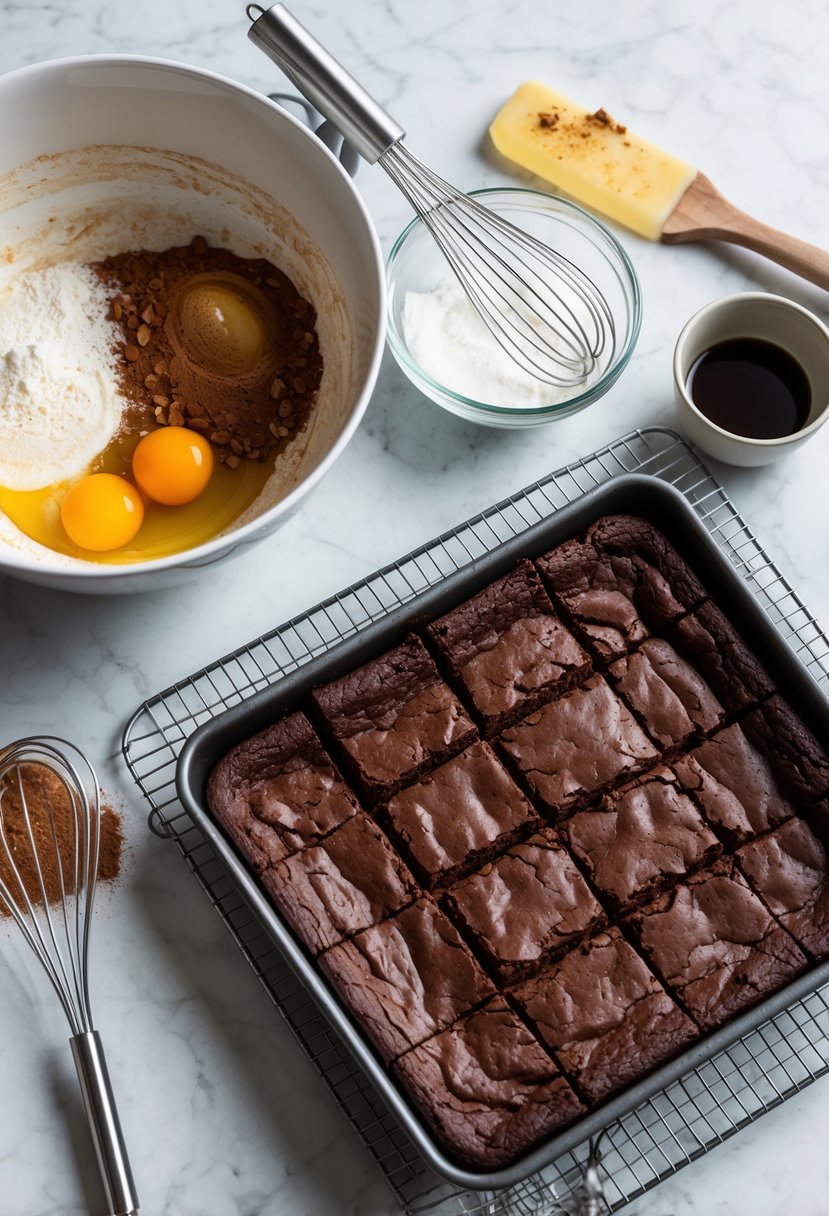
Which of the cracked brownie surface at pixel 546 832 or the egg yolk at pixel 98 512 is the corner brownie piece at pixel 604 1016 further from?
the egg yolk at pixel 98 512

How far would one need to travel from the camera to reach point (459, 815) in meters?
3.09

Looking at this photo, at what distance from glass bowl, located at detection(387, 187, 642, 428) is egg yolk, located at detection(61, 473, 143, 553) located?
898mm

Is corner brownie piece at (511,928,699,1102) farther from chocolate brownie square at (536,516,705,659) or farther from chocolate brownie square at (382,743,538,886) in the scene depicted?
chocolate brownie square at (536,516,705,659)

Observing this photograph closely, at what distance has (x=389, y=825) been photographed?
309 centimetres

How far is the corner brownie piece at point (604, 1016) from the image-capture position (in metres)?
2.90

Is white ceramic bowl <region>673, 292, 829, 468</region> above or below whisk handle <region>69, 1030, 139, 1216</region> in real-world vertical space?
above

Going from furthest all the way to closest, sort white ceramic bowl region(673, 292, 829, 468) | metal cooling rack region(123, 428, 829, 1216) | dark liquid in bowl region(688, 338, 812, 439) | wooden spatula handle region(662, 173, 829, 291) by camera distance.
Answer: wooden spatula handle region(662, 173, 829, 291) < dark liquid in bowl region(688, 338, 812, 439) < white ceramic bowl region(673, 292, 829, 468) < metal cooling rack region(123, 428, 829, 1216)

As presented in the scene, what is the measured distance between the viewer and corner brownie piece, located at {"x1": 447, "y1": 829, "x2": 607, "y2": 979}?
3.01m

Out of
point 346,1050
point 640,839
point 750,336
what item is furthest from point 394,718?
point 750,336

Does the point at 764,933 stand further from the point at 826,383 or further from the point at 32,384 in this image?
the point at 32,384

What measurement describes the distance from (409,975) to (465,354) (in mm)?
1753

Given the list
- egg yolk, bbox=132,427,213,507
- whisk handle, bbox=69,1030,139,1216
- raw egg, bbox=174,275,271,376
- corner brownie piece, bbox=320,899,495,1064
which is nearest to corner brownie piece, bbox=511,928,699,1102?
corner brownie piece, bbox=320,899,495,1064

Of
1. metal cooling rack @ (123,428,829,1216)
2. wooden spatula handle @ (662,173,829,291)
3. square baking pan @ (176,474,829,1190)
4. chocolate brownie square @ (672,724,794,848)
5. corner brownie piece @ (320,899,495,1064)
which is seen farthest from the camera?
wooden spatula handle @ (662,173,829,291)

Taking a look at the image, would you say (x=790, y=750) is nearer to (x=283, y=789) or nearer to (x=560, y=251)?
(x=283, y=789)
